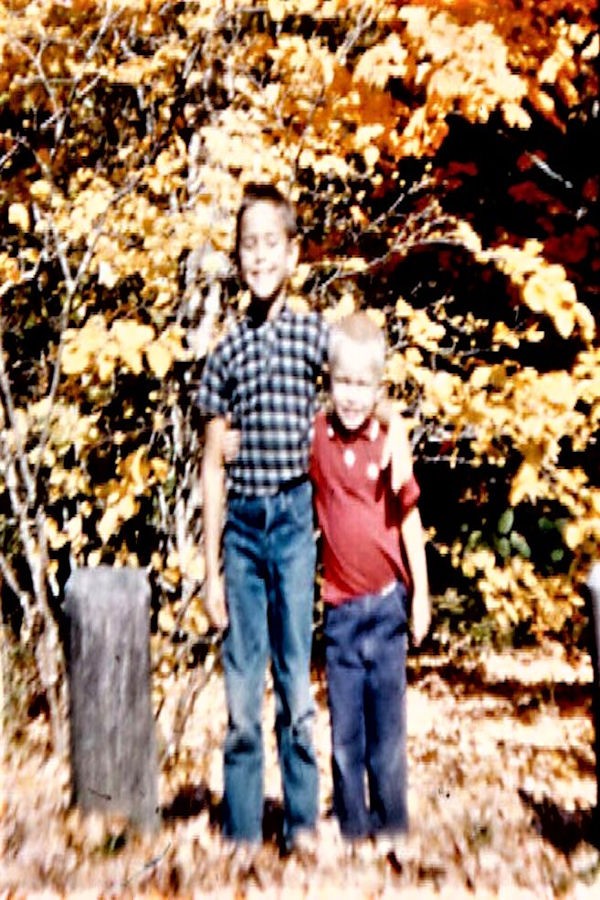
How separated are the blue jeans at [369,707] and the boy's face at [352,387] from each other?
0.53m

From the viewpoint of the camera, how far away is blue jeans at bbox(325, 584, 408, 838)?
129 inches

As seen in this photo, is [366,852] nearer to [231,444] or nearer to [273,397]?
[231,444]

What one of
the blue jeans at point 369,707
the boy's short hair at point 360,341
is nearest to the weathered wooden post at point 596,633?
the blue jeans at point 369,707

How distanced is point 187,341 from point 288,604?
191cm

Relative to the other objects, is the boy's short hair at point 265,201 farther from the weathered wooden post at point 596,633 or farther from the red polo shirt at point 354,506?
the weathered wooden post at point 596,633

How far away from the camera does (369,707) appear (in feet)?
11.0

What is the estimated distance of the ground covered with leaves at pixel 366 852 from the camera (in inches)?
126

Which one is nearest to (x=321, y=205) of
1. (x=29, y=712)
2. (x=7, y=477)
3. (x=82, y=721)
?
(x=7, y=477)

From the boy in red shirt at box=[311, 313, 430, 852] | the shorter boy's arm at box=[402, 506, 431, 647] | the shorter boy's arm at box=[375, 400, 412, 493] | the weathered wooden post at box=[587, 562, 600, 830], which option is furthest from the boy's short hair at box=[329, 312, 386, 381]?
the weathered wooden post at box=[587, 562, 600, 830]

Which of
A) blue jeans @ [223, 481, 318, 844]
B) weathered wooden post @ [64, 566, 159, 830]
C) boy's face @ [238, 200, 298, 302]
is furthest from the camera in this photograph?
weathered wooden post @ [64, 566, 159, 830]

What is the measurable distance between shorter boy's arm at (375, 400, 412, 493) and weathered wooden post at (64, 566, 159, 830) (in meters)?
0.85

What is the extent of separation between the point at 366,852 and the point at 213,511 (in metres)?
1.16

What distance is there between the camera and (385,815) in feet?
11.1

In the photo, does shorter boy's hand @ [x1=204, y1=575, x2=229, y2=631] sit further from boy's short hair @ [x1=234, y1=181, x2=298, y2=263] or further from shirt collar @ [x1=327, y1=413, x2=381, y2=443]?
boy's short hair @ [x1=234, y1=181, x2=298, y2=263]
